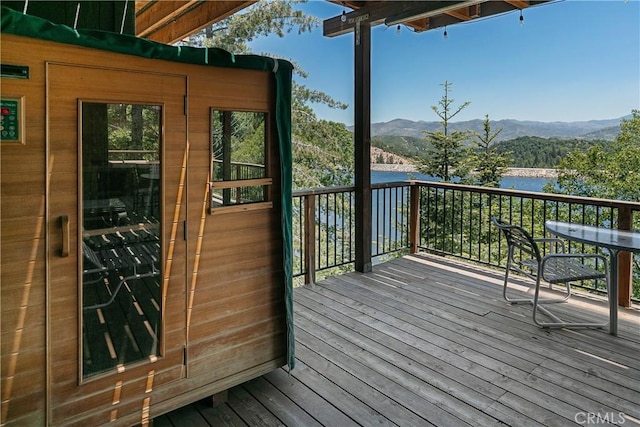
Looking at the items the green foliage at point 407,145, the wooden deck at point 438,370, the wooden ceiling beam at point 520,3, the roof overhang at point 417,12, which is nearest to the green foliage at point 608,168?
the green foliage at point 407,145

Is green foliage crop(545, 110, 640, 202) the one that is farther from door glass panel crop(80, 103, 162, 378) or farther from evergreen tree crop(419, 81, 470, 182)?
door glass panel crop(80, 103, 162, 378)

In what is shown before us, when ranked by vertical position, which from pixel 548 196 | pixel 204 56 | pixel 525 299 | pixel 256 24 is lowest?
pixel 525 299

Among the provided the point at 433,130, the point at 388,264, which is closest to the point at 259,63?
the point at 388,264

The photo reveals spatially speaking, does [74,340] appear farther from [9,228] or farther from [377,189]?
[377,189]

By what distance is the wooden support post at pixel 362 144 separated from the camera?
4348 mm

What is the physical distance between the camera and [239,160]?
2.20 m

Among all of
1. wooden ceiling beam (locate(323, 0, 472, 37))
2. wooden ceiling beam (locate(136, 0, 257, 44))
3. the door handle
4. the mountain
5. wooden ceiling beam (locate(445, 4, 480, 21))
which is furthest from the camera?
the mountain

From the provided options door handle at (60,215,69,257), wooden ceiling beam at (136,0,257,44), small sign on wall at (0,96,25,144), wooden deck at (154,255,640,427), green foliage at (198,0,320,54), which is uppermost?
green foliage at (198,0,320,54)

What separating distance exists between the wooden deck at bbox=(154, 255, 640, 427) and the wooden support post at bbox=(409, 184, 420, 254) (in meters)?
1.48

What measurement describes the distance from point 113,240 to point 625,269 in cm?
402

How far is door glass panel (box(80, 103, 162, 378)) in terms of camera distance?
1.75 metres

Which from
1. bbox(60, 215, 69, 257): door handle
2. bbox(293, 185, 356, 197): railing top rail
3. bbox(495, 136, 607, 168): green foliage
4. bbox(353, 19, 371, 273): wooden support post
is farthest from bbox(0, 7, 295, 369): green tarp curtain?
bbox(495, 136, 607, 168): green foliage

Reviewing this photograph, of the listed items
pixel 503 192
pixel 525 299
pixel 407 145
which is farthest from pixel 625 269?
pixel 407 145

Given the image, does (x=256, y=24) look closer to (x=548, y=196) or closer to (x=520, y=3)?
(x=520, y=3)
